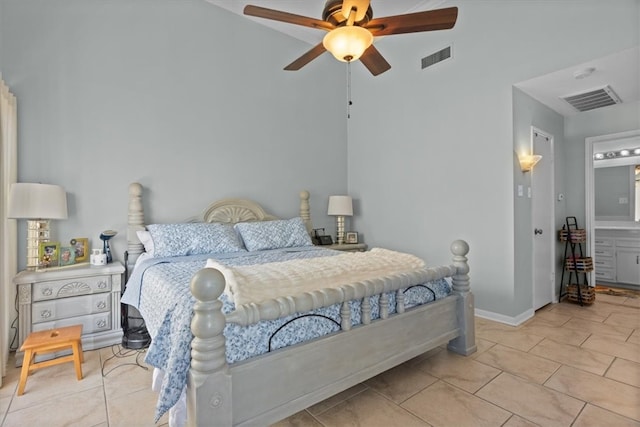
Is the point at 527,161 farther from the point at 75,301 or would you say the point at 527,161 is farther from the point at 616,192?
the point at 75,301

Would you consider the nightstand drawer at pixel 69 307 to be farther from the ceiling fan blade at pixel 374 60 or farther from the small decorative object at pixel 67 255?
the ceiling fan blade at pixel 374 60

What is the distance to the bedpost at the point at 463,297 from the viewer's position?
7.94 ft

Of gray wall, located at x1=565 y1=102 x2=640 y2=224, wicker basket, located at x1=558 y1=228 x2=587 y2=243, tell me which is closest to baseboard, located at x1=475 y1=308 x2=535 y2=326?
wicker basket, located at x1=558 y1=228 x2=587 y2=243

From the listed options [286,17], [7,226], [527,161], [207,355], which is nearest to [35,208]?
[7,226]

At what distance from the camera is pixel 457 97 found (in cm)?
354

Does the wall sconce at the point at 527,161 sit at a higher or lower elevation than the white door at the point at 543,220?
higher

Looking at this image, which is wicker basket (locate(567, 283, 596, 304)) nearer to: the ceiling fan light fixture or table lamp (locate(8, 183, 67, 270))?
the ceiling fan light fixture

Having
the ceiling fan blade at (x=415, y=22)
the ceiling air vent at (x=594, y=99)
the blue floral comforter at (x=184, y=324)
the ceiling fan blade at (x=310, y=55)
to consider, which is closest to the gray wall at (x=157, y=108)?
the blue floral comforter at (x=184, y=324)

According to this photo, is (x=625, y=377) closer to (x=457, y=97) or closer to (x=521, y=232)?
(x=521, y=232)

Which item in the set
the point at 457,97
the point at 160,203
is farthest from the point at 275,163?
the point at 457,97

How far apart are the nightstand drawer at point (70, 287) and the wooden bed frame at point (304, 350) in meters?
1.83

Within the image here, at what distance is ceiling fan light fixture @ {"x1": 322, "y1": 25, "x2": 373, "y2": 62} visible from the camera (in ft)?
6.12

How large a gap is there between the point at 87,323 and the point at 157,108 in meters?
2.13

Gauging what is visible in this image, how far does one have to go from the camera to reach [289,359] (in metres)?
1.54
